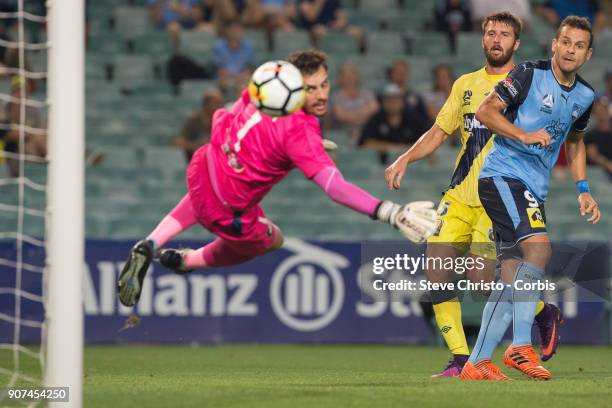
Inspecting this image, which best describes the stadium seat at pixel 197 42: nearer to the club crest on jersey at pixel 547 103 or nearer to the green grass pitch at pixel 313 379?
the green grass pitch at pixel 313 379

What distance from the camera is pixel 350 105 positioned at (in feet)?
46.3

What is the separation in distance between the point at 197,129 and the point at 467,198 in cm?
609

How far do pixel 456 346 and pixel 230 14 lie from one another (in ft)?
27.4

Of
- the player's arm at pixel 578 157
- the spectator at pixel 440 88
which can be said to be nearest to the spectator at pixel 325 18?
the spectator at pixel 440 88

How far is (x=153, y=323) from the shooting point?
11.7 metres

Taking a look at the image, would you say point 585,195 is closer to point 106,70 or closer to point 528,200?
point 528,200

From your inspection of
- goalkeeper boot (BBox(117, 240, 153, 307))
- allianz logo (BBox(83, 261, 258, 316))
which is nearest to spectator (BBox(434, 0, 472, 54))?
allianz logo (BBox(83, 261, 258, 316))

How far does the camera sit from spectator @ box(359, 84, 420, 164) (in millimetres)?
13547

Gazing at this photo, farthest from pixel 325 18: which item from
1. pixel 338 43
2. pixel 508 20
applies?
pixel 508 20

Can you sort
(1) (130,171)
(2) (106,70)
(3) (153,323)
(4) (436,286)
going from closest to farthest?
(4) (436,286) < (3) (153,323) < (1) (130,171) < (2) (106,70)

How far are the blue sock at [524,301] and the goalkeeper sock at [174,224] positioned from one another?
2129mm

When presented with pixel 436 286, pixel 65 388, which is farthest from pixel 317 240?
pixel 65 388

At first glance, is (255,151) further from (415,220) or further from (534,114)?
(534,114)

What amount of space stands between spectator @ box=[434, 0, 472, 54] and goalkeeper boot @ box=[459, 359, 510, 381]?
884 centimetres
